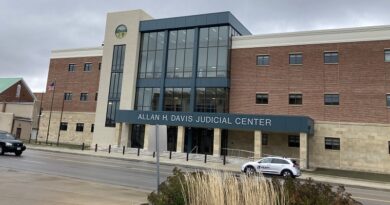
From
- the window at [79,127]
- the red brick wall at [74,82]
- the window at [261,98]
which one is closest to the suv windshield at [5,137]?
the red brick wall at [74,82]

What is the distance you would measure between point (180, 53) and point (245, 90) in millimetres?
9798

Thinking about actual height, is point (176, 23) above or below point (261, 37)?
above

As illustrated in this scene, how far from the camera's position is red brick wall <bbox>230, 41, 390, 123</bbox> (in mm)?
33250

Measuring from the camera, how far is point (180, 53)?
43.4m

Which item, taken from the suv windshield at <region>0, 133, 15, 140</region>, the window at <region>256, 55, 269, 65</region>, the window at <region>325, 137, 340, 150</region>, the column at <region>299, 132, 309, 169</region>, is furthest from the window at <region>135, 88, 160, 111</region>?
the window at <region>325, 137, 340, 150</region>

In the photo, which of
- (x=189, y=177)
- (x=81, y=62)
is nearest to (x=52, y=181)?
(x=189, y=177)

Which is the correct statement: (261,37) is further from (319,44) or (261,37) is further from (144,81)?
(144,81)

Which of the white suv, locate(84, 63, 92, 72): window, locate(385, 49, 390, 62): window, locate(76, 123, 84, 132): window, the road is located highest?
locate(84, 63, 92, 72): window

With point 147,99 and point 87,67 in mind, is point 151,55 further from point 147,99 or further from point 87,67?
point 87,67

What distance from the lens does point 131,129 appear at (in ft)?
143

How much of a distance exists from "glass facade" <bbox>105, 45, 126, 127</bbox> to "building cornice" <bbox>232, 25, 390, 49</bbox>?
16030mm

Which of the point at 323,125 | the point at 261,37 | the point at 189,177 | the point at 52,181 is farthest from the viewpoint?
the point at 261,37

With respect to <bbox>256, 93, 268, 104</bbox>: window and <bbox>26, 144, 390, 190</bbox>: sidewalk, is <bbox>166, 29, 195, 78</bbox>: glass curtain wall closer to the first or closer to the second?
<bbox>256, 93, 268, 104</bbox>: window

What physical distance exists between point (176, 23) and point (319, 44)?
57.1ft
